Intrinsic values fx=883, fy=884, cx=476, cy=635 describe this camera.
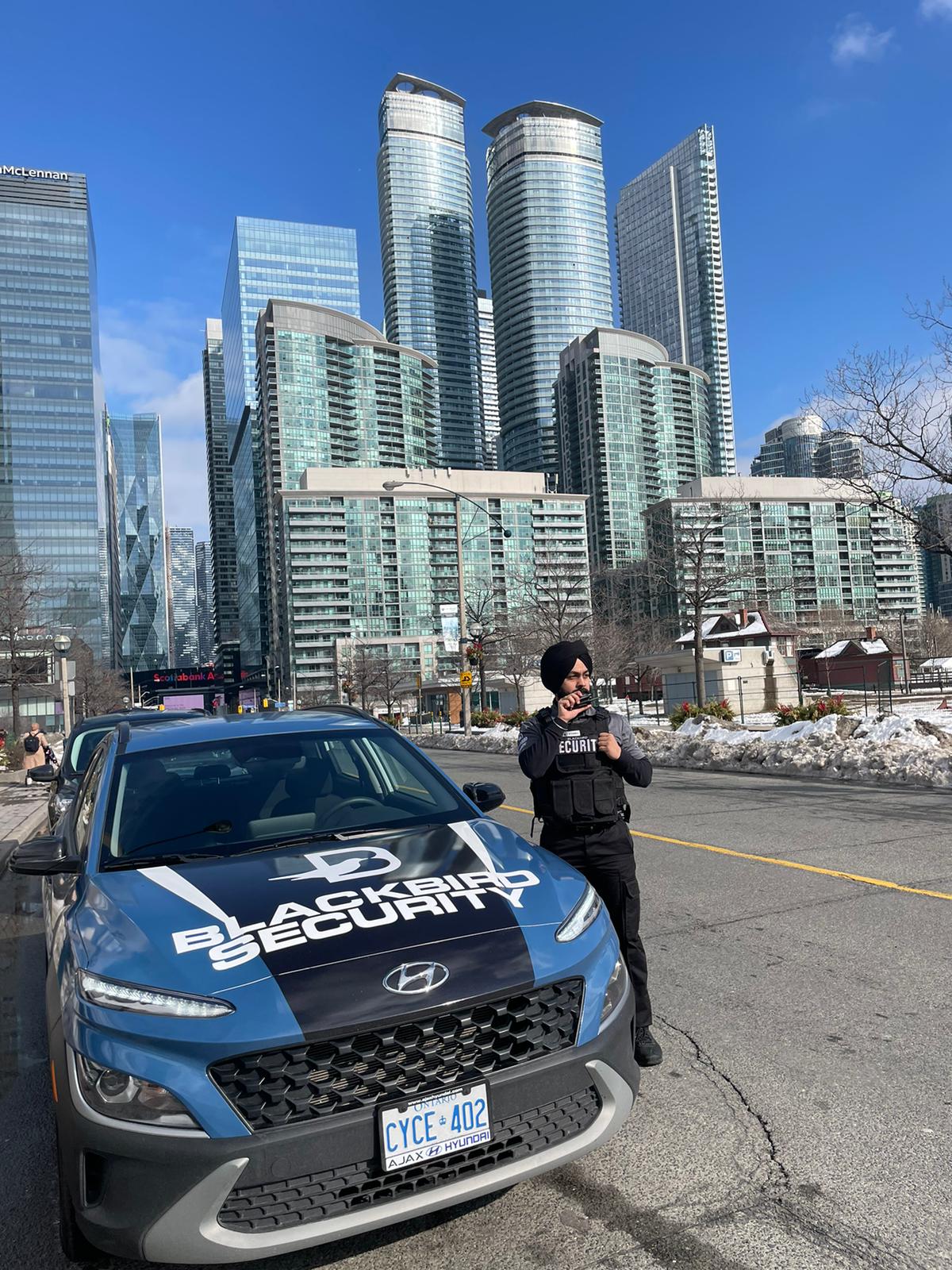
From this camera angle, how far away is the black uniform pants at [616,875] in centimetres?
374

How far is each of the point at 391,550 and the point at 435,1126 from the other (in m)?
158

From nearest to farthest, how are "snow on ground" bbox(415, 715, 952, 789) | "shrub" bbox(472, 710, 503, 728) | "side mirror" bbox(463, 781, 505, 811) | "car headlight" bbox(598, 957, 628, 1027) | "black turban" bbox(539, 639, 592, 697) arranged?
"car headlight" bbox(598, 957, 628, 1027), "black turban" bbox(539, 639, 592, 697), "side mirror" bbox(463, 781, 505, 811), "snow on ground" bbox(415, 715, 952, 789), "shrub" bbox(472, 710, 503, 728)

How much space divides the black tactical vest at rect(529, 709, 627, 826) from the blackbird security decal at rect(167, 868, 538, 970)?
777 millimetres

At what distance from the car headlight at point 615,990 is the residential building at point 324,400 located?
535ft

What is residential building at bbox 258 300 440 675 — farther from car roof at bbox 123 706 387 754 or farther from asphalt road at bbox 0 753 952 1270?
car roof at bbox 123 706 387 754

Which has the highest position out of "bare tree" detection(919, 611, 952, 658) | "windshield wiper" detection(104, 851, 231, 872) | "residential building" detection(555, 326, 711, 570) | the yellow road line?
"residential building" detection(555, 326, 711, 570)

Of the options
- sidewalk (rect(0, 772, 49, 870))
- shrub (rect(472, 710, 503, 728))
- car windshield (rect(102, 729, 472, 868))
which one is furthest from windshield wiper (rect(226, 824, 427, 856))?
shrub (rect(472, 710, 503, 728))

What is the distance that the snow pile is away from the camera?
44.5 feet

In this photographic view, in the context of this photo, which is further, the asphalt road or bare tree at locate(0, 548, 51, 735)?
bare tree at locate(0, 548, 51, 735)

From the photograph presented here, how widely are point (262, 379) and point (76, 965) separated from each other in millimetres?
186248

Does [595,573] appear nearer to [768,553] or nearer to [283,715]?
[768,553]

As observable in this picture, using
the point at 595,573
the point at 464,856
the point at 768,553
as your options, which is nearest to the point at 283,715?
the point at 464,856

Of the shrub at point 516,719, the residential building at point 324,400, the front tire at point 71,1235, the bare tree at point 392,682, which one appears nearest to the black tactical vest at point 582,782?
the front tire at point 71,1235

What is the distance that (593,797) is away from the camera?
3.79 meters
